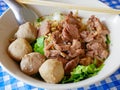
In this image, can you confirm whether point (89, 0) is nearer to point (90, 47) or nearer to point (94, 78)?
point (90, 47)

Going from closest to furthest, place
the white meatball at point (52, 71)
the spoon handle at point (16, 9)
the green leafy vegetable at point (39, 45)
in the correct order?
1. the white meatball at point (52, 71)
2. the green leafy vegetable at point (39, 45)
3. the spoon handle at point (16, 9)

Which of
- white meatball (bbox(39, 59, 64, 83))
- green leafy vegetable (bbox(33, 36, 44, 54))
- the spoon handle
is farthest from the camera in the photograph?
the spoon handle

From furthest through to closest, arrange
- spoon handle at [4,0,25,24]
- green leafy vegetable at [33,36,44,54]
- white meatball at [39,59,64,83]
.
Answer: spoon handle at [4,0,25,24] → green leafy vegetable at [33,36,44,54] → white meatball at [39,59,64,83]

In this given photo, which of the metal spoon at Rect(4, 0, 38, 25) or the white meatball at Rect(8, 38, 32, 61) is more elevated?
the metal spoon at Rect(4, 0, 38, 25)

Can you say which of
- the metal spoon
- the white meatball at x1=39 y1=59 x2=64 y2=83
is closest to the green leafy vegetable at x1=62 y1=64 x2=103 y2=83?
the white meatball at x1=39 y1=59 x2=64 y2=83

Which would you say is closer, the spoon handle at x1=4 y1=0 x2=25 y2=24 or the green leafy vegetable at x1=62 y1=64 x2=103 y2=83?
the green leafy vegetable at x1=62 y1=64 x2=103 y2=83

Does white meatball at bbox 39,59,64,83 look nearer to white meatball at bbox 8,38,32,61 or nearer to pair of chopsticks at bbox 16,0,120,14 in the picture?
white meatball at bbox 8,38,32,61

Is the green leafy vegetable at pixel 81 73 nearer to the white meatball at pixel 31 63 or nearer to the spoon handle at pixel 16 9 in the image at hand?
the white meatball at pixel 31 63

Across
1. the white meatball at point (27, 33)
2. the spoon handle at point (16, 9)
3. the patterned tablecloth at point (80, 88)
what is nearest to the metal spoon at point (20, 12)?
the spoon handle at point (16, 9)
